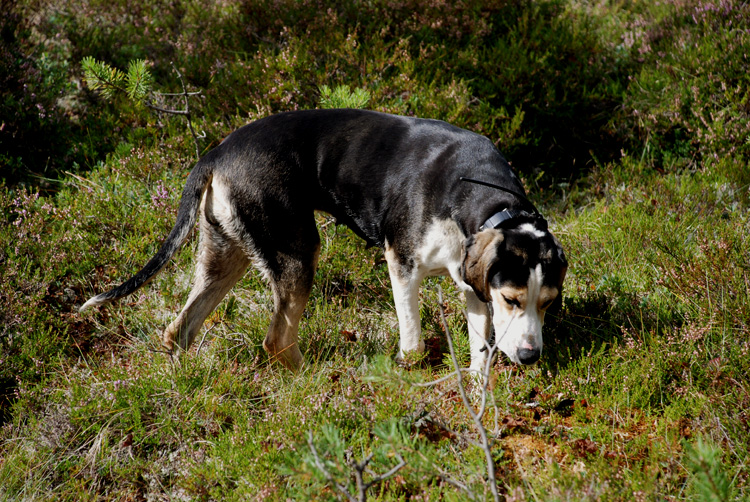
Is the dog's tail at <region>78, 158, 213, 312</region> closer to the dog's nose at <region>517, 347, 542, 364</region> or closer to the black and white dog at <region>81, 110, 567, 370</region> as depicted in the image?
the black and white dog at <region>81, 110, 567, 370</region>

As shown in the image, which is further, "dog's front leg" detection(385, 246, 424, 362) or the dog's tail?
"dog's front leg" detection(385, 246, 424, 362)

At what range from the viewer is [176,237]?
12.3 ft

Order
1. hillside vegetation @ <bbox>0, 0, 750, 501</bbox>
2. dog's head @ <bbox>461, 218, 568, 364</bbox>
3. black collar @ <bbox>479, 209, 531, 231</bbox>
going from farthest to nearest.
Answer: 1. black collar @ <bbox>479, 209, 531, 231</bbox>
2. dog's head @ <bbox>461, 218, 568, 364</bbox>
3. hillside vegetation @ <bbox>0, 0, 750, 501</bbox>

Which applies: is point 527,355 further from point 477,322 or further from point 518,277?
point 477,322

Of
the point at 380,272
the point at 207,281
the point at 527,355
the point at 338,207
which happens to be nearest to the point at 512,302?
the point at 527,355

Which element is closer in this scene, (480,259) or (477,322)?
(480,259)

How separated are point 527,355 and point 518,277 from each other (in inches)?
15.8

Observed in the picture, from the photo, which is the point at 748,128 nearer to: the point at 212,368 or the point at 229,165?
the point at 229,165

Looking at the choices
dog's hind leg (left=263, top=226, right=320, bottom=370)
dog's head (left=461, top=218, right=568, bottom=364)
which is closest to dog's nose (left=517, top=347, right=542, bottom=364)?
dog's head (left=461, top=218, right=568, bottom=364)

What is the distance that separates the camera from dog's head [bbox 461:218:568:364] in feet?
10.6

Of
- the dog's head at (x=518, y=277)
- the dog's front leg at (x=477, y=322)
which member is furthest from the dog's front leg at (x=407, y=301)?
the dog's head at (x=518, y=277)

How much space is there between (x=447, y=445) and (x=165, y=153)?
375cm

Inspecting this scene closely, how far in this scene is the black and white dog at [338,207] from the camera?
3.61 meters

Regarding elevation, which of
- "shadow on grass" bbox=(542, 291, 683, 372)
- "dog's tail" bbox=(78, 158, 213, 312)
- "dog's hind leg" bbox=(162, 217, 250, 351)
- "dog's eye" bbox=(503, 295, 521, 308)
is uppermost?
"dog's tail" bbox=(78, 158, 213, 312)
